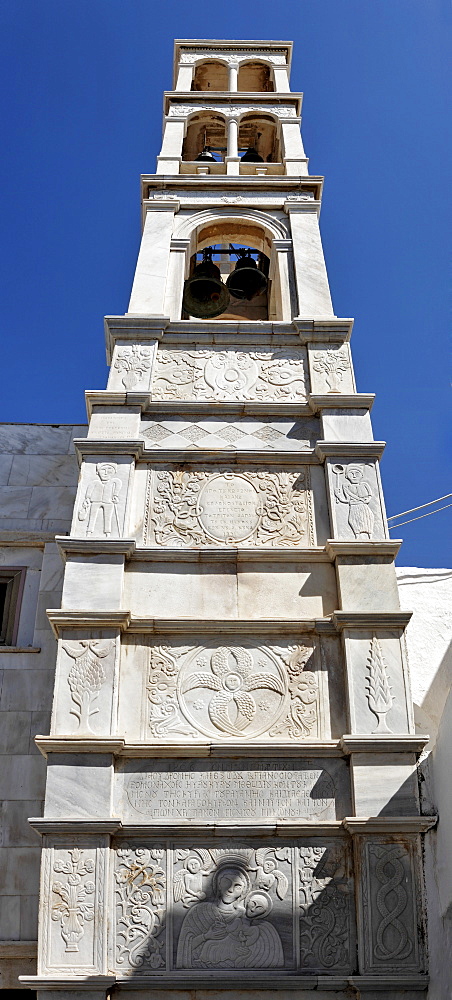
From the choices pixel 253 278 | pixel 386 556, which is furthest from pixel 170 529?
pixel 253 278

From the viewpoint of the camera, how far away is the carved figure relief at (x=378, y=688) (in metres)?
9.02

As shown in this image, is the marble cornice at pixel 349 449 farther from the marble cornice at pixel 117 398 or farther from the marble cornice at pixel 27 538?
the marble cornice at pixel 27 538

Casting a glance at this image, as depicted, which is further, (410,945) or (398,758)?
(398,758)

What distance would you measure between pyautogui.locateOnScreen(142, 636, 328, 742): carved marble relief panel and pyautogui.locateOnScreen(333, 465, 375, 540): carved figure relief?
1349 millimetres

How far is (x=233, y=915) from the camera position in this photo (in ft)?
27.3

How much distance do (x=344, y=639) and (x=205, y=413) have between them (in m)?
3.34

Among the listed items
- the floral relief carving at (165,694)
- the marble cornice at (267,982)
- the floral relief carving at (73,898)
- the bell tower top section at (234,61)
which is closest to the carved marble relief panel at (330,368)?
the floral relief carving at (165,694)

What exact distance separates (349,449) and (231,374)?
6.18 feet

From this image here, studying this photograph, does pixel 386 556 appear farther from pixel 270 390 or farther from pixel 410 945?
pixel 410 945

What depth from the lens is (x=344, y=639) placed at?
31.0 ft

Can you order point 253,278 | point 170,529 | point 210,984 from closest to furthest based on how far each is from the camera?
1. point 210,984
2. point 170,529
3. point 253,278

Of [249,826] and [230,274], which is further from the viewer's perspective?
[230,274]

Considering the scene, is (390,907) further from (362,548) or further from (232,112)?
(232,112)

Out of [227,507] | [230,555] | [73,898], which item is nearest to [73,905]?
[73,898]
